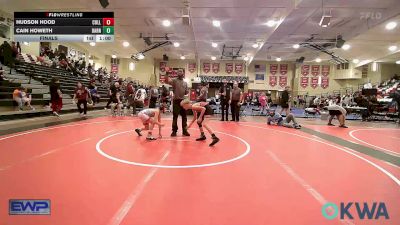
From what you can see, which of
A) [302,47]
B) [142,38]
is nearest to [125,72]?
[142,38]

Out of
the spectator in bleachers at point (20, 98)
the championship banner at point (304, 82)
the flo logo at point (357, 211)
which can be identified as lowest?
the flo logo at point (357, 211)

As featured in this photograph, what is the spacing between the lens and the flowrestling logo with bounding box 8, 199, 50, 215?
8.34 feet

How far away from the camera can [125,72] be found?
32.0 metres

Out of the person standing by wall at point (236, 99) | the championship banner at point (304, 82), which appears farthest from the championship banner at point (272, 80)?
the person standing by wall at point (236, 99)

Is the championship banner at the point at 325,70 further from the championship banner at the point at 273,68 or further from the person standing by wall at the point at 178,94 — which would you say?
the person standing by wall at the point at 178,94

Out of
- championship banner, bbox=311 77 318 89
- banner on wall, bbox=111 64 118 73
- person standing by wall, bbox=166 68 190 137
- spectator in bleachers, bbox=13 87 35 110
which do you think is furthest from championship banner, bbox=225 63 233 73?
person standing by wall, bbox=166 68 190 137

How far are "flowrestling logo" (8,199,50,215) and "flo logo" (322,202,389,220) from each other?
2.90 metres

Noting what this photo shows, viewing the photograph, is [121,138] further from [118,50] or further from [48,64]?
[118,50]

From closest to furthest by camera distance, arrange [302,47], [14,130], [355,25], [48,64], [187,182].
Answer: [187,182]
[14,130]
[355,25]
[48,64]
[302,47]

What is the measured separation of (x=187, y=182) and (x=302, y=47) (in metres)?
21.3
